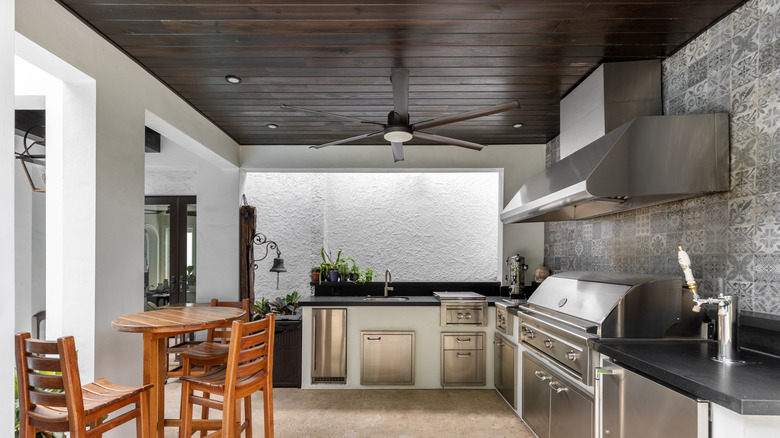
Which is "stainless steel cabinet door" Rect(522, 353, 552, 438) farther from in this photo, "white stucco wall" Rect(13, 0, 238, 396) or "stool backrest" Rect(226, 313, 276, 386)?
"white stucco wall" Rect(13, 0, 238, 396)

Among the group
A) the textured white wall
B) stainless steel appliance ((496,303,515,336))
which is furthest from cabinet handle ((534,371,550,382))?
the textured white wall

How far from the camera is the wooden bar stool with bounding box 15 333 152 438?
1.94 m

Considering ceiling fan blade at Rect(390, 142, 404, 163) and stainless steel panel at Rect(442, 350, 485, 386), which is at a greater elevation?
ceiling fan blade at Rect(390, 142, 404, 163)

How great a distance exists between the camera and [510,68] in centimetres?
310

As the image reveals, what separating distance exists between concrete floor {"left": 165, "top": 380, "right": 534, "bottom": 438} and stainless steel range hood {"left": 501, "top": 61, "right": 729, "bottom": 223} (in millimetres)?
1907

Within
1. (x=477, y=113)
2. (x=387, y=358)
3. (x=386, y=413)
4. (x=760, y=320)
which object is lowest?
(x=386, y=413)

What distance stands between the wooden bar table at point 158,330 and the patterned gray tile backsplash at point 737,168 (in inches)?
107

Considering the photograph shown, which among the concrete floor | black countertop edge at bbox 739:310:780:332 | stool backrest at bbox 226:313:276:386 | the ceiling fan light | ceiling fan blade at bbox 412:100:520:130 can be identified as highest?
ceiling fan blade at bbox 412:100:520:130

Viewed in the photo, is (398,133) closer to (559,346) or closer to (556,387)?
(559,346)

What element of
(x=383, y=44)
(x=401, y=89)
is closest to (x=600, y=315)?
(x=401, y=89)

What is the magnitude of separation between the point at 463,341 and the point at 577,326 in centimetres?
203

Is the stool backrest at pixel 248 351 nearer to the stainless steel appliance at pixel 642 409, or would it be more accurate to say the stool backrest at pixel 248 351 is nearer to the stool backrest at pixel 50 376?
the stool backrest at pixel 50 376

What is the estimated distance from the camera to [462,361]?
4527 millimetres

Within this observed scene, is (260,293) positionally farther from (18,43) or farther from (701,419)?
(701,419)
